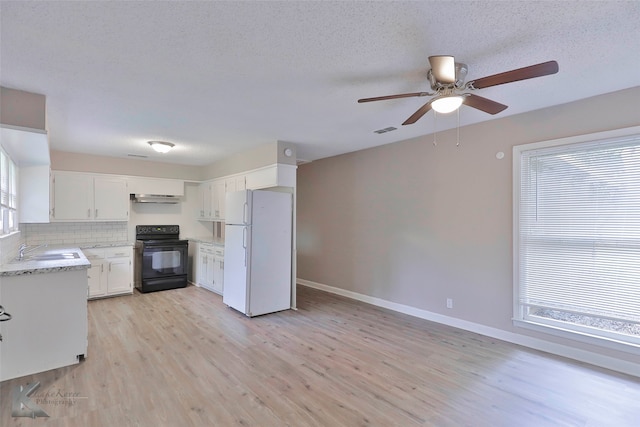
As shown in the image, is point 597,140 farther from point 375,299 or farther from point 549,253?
point 375,299

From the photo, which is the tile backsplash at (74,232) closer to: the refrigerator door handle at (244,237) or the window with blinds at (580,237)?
the refrigerator door handle at (244,237)

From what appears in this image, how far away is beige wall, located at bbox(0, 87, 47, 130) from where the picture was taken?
2629mm

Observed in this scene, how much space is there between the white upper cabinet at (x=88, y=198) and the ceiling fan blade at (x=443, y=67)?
5.90 meters

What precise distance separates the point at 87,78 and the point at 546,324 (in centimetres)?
497

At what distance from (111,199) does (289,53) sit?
5.15 metres

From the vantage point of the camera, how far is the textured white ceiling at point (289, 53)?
5.75ft

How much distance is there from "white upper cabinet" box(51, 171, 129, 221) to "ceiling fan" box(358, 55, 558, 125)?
5325mm

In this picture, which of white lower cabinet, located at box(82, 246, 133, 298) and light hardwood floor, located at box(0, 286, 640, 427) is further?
white lower cabinet, located at box(82, 246, 133, 298)

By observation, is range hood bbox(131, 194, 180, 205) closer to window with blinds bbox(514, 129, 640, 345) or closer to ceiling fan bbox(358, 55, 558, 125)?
ceiling fan bbox(358, 55, 558, 125)

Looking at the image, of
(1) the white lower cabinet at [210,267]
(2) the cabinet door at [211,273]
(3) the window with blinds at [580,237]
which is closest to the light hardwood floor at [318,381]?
(3) the window with blinds at [580,237]

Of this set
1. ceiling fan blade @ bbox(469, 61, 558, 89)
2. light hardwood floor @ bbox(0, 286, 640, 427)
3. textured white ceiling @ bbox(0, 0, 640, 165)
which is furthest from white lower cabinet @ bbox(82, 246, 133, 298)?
ceiling fan blade @ bbox(469, 61, 558, 89)

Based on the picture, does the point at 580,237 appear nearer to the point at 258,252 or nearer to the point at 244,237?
the point at 258,252

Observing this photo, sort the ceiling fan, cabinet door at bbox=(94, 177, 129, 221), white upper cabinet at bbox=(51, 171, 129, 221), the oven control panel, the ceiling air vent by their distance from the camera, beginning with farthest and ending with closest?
the oven control panel, cabinet door at bbox=(94, 177, 129, 221), white upper cabinet at bbox=(51, 171, 129, 221), the ceiling air vent, the ceiling fan

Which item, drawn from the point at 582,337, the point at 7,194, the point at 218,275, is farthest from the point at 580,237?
the point at 7,194
